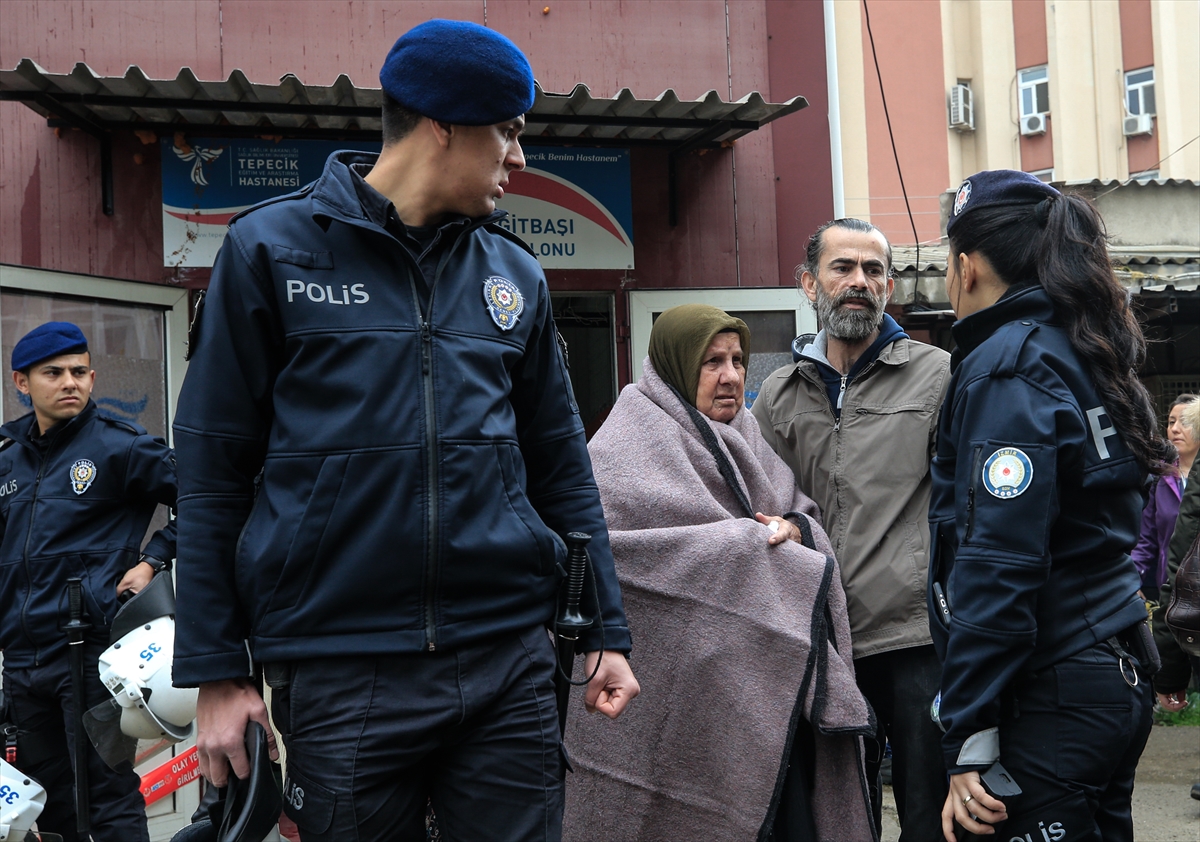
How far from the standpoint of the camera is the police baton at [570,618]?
2.32 meters

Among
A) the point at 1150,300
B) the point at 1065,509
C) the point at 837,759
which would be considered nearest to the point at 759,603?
the point at 837,759

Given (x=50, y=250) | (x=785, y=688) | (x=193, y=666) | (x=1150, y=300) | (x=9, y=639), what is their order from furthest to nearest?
(x=1150, y=300) < (x=50, y=250) < (x=9, y=639) < (x=785, y=688) < (x=193, y=666)

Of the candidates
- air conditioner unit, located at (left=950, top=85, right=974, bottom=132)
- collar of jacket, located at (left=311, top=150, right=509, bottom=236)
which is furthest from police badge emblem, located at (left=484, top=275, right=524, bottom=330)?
air conditioner unit, located at (left=950, top=85, right=974, bottom=132)

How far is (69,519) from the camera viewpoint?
455 cm

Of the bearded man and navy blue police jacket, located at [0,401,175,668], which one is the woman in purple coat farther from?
navy blue police jacket, located at [0,401,175,668]

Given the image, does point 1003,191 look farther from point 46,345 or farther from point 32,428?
point 32,428

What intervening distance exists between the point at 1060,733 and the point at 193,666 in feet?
5.43

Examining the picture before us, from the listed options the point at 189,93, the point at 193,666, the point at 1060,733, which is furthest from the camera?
the point at 189,93

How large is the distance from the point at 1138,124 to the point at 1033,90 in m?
2.78

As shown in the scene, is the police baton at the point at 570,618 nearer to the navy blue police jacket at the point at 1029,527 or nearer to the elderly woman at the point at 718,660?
the navy blue police jacket at the point at 1029,527

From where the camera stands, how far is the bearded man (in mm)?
3262

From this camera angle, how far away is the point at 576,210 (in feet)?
21.0

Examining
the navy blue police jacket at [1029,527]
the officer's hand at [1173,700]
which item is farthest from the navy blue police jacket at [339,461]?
the officer's hand at [1173,700]

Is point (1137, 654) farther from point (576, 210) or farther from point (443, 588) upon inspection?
point (576, 210)
